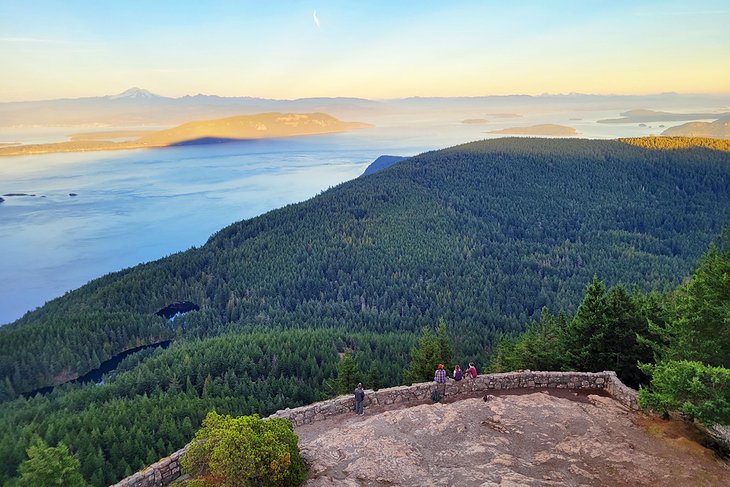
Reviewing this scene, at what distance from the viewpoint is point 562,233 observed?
195m

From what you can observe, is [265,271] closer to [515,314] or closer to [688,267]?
[515,314]

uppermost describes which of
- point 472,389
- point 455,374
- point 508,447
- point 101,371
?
point 455,374

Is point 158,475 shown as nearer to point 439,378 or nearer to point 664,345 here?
point 439,378

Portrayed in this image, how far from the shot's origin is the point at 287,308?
448 ft

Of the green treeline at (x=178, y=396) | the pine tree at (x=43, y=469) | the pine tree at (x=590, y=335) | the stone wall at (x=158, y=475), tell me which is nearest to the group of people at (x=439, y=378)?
the stone wall at (x=158, y=475)

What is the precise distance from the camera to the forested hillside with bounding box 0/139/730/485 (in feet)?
192

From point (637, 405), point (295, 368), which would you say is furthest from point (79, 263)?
point (637, 405)

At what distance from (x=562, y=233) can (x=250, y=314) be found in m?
130

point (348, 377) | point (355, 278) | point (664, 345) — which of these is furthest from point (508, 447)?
point (355, 278)

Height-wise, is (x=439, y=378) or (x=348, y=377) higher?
(x=439, y=378)

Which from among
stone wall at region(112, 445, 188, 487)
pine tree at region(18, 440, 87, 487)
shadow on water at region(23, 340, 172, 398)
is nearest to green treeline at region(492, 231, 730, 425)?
stone wall at region(112, 445, 188, 487)

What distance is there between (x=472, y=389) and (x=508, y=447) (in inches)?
223

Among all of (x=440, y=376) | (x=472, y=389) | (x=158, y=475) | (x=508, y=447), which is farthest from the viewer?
(x=472, y=389)

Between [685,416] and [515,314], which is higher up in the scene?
[685,416]
